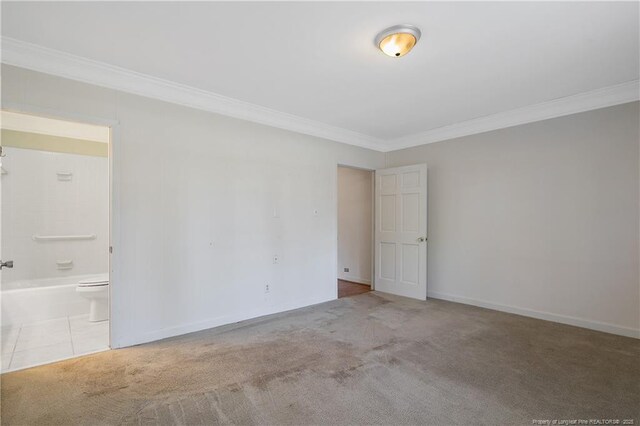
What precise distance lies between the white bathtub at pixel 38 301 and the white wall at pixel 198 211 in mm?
1681

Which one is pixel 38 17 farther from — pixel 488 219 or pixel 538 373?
pixel 488 219

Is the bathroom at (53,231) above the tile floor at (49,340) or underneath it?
above

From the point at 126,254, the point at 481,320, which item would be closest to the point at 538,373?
the point at 481,320

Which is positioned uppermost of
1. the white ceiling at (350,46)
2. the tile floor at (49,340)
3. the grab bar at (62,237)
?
the white ceiling at (350,46)

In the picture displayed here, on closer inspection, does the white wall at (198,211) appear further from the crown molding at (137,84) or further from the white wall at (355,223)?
the white wall at (355,223)

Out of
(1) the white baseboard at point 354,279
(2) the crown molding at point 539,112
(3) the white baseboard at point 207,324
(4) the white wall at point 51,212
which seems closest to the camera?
(3) the white baseboard at point 207,324

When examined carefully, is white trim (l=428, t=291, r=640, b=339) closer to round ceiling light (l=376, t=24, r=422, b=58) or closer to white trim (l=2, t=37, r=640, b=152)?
white trim (l=2, t=37, r=640, b=152)

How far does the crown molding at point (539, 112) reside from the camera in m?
3.22

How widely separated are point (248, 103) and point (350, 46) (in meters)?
1.61

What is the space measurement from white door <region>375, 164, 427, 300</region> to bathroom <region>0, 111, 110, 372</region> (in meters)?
3.89

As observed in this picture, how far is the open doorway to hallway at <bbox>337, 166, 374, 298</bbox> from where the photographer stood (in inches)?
231

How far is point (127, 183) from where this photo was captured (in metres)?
2.97

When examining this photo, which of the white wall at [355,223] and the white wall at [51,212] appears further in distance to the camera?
the white wall at [355,223]

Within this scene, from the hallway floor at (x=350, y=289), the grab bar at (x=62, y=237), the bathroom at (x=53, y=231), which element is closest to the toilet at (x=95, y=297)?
the bathroom at (x=53, y=231)
